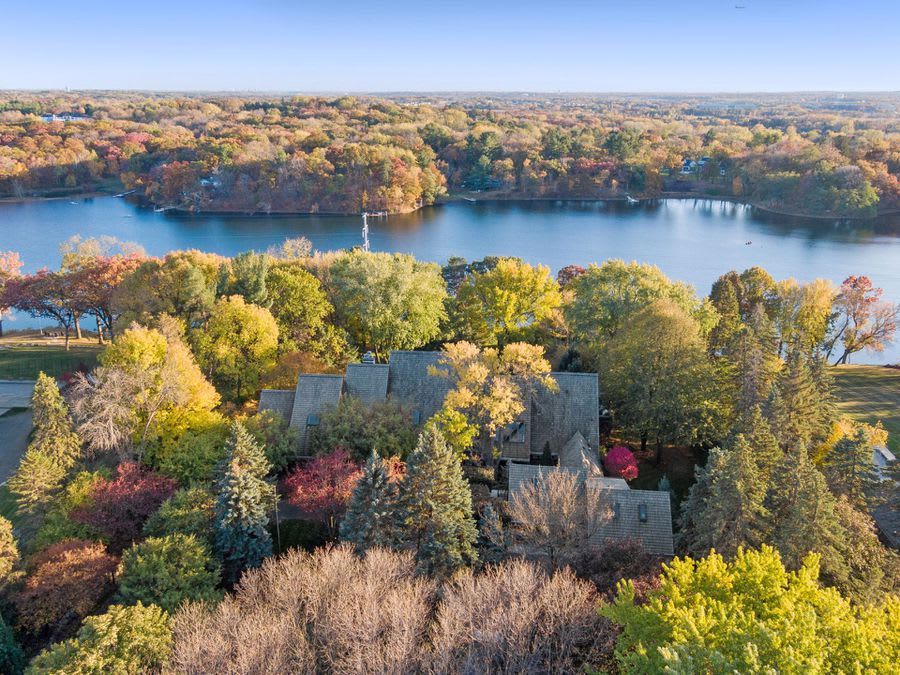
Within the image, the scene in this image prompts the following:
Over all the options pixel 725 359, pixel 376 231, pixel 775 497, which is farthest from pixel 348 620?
pixel 376 231

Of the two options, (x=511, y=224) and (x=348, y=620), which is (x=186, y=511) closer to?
(x=348, y=620)

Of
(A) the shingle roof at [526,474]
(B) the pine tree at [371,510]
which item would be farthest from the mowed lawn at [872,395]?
(B) the pine tree at [371,510]

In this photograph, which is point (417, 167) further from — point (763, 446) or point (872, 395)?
point (763, 446)

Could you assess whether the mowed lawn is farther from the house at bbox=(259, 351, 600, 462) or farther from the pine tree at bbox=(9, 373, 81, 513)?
the pine tree at bbox=(9, 373, 81, 513)

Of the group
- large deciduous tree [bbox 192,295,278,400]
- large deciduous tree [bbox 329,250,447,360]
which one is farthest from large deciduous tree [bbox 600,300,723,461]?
large deciduous tree [bbox 192,295,278,400]

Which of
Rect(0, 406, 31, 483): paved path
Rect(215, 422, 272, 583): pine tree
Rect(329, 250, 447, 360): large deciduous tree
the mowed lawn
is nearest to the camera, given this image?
Rect(215, 422, 272, 583): pine tree

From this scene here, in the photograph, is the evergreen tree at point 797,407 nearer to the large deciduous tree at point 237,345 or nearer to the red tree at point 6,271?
the large deciduous tree at point 237,345
